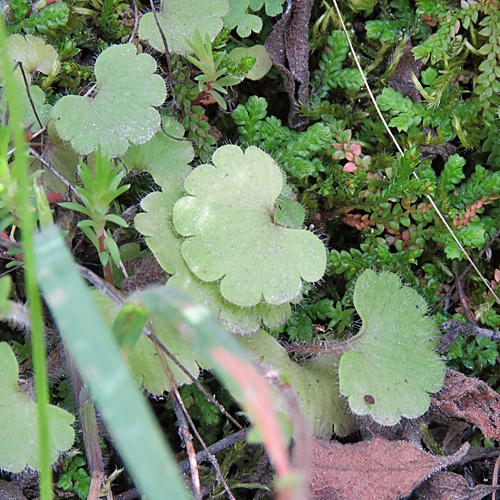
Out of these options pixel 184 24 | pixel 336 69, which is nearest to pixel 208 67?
pixel 184 24

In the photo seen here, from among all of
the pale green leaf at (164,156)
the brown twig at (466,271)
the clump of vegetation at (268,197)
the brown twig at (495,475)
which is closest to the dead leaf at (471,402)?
the clump of vegetation at (268,197)

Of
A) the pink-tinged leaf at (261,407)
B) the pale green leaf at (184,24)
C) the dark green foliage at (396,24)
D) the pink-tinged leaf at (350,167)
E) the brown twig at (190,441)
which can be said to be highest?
the pale green leaf at (184,24)

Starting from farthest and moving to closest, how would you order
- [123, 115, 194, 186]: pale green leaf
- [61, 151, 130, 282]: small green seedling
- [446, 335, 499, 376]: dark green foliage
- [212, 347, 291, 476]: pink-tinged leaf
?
[446, 335, 499, 376]: dark green foliage → [123, 115, 194, 186]: pale green leaf → [61, 151, 130, 282]: small green seedling → [212, 347, 291, 476]: pink-tinged leaf

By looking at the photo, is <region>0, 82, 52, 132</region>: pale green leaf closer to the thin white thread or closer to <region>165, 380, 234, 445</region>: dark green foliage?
<region>165, 380, 234, 445</region>: dark green foliage

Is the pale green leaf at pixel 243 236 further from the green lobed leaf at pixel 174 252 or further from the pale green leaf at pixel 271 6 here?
the pale green leaf at pixel 271 6

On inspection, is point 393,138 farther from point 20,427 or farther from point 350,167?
point 20,427

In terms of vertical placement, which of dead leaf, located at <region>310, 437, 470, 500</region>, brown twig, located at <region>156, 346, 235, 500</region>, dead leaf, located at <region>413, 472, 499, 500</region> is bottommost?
dead leaf, located at <region>413, 472, 499, 500</region>

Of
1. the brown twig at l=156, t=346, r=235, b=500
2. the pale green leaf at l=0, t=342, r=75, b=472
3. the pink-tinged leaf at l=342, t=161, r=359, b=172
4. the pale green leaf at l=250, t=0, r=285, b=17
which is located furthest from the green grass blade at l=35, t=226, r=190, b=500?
the pale green leaf at l=250, t=0, r=285, b=17
